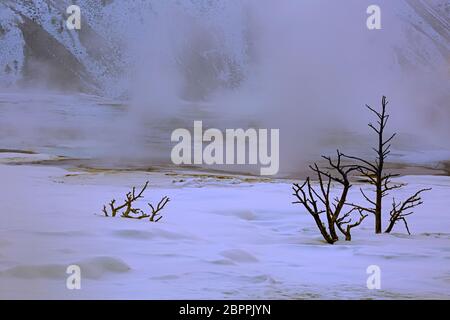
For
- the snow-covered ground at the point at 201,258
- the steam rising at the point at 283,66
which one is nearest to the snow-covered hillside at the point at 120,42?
the steam rising at the point at 283,66

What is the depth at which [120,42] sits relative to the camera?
52344 mm

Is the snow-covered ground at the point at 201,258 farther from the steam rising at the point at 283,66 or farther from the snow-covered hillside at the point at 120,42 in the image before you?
the snow-covered hillside at the point at 120,42

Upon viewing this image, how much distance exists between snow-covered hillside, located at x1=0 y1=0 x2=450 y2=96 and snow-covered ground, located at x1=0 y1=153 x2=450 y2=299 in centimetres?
3983

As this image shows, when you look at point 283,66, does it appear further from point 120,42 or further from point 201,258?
point 201,258

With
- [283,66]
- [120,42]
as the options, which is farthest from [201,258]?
[283,66]

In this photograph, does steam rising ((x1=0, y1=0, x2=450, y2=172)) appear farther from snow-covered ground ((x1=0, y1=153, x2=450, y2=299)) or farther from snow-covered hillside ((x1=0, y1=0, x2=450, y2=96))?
snow-covered ground ((x1=0, y1=153, x2=450, y2=299))

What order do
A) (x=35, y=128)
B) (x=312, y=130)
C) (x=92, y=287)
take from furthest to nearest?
1. (x=312, y=130)
2. (x=35, y=128)
3. (x=92, y=287)

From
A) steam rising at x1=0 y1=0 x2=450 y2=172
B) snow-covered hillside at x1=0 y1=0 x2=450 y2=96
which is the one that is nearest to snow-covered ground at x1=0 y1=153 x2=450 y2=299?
steam rising at x1=0 y1=0 x2=450 y2=172

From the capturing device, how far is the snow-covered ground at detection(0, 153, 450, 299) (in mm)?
3508
